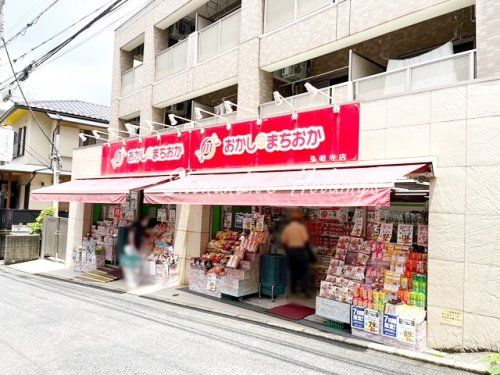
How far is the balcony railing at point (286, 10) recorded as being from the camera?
38.5ft

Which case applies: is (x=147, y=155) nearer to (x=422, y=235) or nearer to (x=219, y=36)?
(x=219, y=36)

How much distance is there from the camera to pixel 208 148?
1353cm

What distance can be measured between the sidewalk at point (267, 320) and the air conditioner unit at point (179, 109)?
819cm

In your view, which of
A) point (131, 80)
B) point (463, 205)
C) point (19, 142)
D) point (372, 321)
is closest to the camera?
point (463, 205)

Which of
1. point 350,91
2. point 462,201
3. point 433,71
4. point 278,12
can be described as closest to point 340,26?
point 350,91

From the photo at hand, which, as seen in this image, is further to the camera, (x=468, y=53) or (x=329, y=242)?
(x=329, y=242)

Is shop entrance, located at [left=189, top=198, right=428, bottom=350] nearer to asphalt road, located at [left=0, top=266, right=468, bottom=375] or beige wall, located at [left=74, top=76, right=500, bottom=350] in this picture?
beige wall, located at [left=74, top=76, right=500, bottom=350]

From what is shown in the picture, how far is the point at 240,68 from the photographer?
1358 centimetres

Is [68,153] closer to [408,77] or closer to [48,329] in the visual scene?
[48,329]

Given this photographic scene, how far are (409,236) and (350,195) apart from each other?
171 inches

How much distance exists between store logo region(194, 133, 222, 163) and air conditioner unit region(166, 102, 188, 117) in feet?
16.9

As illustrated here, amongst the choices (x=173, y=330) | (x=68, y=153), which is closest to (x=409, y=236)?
(x=173, y=330)

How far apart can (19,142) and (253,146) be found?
2164 centimetres

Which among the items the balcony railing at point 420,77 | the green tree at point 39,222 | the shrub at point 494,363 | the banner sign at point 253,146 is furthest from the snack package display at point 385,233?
the green tree at point 39,222
